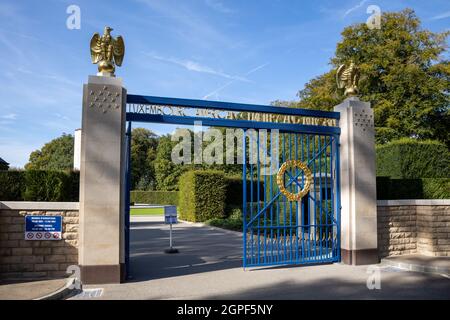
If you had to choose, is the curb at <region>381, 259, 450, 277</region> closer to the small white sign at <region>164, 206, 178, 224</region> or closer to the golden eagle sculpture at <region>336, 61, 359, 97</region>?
the golden eagle sculpture at <region>336, 61, 359, 97</region>

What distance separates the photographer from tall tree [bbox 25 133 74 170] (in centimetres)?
5962

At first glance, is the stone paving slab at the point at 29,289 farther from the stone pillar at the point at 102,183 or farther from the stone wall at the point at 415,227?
the stone wall at the point at 415,227

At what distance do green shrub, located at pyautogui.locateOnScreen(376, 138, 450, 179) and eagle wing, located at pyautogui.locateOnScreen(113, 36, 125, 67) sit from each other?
33.2 feet

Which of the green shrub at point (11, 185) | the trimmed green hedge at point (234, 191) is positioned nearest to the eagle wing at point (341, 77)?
the green shrub at point (11, 185)

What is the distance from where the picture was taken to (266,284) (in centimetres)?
764

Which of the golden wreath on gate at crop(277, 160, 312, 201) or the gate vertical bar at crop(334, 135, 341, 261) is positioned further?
the gate vertical bar at crop(334, 135, 341, 261)

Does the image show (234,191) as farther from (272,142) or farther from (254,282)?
(254,282)

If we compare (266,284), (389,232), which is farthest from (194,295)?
(389,232)

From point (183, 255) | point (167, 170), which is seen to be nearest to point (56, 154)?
point (167, 170)

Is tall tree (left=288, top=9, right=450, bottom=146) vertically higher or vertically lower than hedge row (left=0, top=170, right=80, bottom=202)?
higher

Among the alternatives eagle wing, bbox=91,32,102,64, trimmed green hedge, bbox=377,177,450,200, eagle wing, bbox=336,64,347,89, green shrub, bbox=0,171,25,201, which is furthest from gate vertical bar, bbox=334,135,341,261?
green shrub, bbox=0,171,25,201

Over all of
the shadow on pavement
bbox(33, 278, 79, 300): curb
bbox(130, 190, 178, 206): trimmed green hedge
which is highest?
bbox(130, 190, 178, 206): trimmed green hedge

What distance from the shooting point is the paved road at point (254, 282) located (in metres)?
6.79
